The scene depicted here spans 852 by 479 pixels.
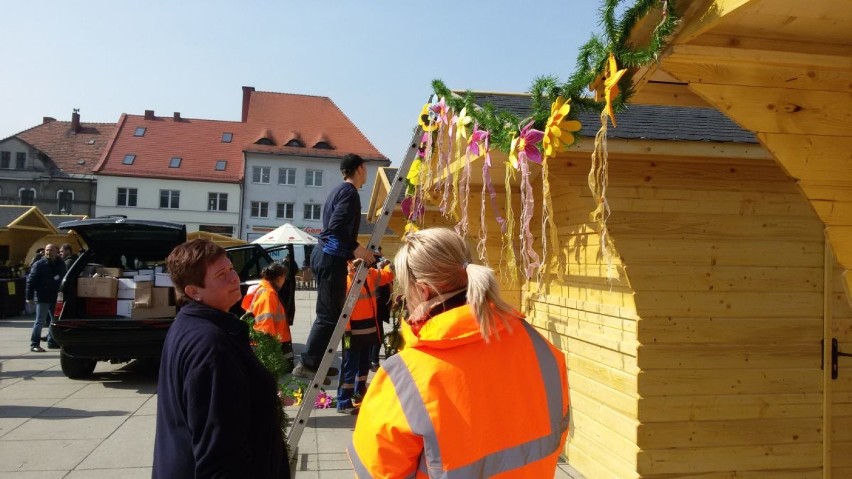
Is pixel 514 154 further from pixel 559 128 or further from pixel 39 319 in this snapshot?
pixel 39 319

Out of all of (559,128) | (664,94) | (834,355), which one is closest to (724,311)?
(834,355)

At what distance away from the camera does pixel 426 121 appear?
4910mm

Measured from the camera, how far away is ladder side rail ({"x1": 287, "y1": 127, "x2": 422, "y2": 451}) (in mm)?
4516

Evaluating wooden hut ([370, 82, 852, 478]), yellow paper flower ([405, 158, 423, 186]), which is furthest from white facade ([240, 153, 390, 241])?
wooden hut ([370, 82, 852, 478])

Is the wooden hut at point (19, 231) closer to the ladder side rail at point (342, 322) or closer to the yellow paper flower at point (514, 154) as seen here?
the ladder side rail at point (342, 322)

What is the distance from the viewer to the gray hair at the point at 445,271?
75.4 inches

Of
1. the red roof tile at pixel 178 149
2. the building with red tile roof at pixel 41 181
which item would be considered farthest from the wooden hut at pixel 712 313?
the building with red tile roof at pixel 41 181

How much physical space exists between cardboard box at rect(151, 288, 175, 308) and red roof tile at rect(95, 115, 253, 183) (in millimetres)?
47903

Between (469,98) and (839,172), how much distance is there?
218 centimetres

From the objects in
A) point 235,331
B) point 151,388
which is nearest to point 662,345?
point 235,331

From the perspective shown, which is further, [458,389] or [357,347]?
[357,347]

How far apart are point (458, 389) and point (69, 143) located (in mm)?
69495

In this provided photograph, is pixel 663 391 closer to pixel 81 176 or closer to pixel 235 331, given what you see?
pixel 235 331

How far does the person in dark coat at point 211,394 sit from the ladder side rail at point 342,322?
1931 mm
